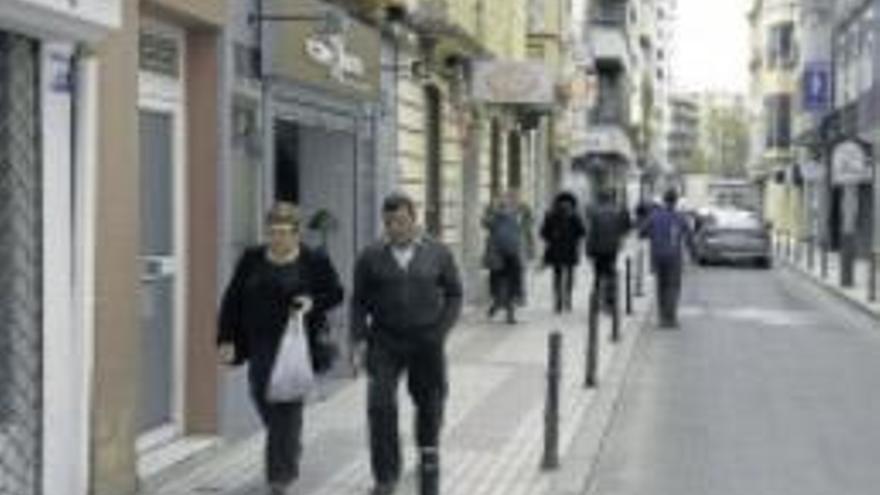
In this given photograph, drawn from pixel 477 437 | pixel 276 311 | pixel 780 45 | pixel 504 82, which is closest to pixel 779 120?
pixel 780 45

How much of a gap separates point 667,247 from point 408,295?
16.0 m

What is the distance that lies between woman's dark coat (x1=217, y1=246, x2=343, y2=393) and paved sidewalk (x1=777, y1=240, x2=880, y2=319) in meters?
20.7

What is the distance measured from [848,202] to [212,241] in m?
47.5

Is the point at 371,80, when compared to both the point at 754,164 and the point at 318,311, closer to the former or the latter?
the point at 318,311

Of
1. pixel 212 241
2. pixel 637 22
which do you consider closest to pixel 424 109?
pixel 212 241

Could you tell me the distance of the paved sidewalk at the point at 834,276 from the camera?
34.2 metres

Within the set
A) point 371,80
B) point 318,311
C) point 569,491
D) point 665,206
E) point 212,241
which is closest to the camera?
point 318,311

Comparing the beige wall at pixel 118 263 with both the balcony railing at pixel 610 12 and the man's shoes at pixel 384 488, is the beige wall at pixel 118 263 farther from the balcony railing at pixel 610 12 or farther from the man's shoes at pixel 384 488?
the balcony railing at pixel 610 12

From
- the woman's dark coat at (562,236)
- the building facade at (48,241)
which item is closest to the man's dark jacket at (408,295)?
the building facade at (48,241)

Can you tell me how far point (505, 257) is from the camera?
2702 centimetres

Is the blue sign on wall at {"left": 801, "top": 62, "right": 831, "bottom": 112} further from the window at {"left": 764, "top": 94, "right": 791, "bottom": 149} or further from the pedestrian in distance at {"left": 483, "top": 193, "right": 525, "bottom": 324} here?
the window at {"left": 764, "top": 94, "right": 791, "bottom": 149}

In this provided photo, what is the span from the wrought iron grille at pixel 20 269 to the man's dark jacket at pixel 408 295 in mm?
1928

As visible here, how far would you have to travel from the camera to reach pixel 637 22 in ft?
368

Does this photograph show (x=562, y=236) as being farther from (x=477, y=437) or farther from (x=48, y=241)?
(x=48, y=241)
